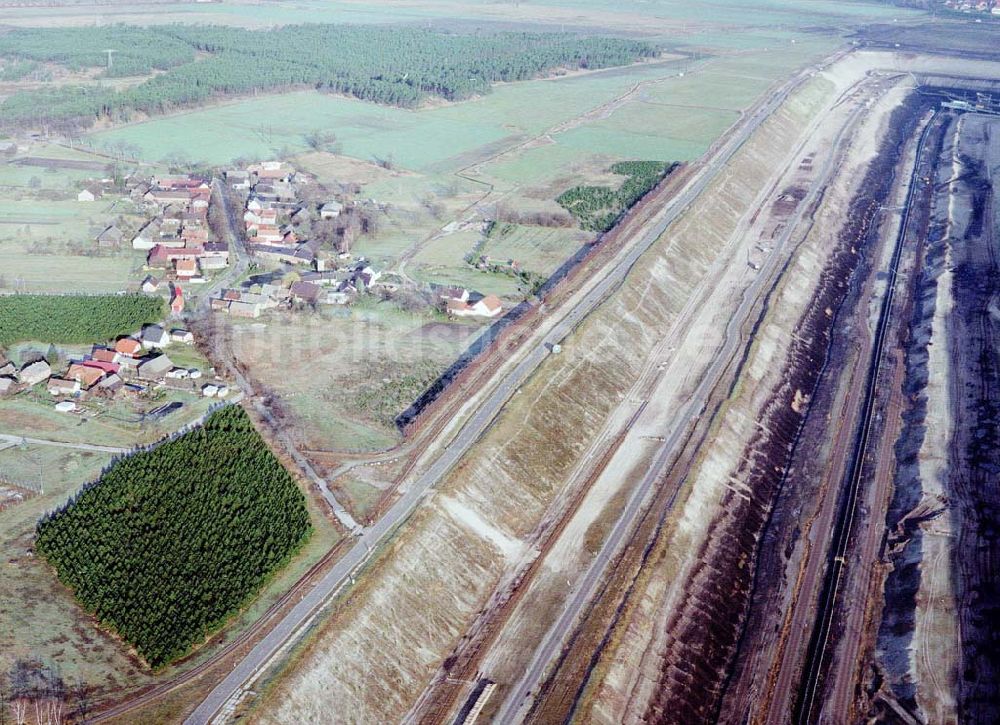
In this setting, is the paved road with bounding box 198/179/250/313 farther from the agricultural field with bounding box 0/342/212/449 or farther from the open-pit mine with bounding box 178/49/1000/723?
the open-pit mine with bounding box 178/49/1000/723

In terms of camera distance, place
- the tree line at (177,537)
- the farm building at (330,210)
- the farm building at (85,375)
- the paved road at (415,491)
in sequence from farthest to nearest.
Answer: the farm building at (330,210), the farm building at (85,375), the tree line at (177,537), the paved road at (415,491)

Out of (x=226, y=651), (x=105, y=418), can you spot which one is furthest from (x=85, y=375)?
(x=226, y=651)

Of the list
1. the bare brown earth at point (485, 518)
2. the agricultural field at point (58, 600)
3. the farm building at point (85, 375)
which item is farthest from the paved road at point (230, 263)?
the bare brown earth at point (485, 518)

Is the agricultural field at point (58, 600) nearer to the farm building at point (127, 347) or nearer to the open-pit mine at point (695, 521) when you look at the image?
the open-pit mine at point (695, 521)

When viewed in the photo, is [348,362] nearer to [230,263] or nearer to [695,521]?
[230,263]

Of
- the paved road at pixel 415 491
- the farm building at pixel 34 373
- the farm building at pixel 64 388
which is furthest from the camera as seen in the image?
the farm building at pixel 34 373

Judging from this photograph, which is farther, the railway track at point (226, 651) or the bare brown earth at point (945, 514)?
the bare brown earth at point (945, 514)

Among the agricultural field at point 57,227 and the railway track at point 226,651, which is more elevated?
the agricultural field at point 57,227
